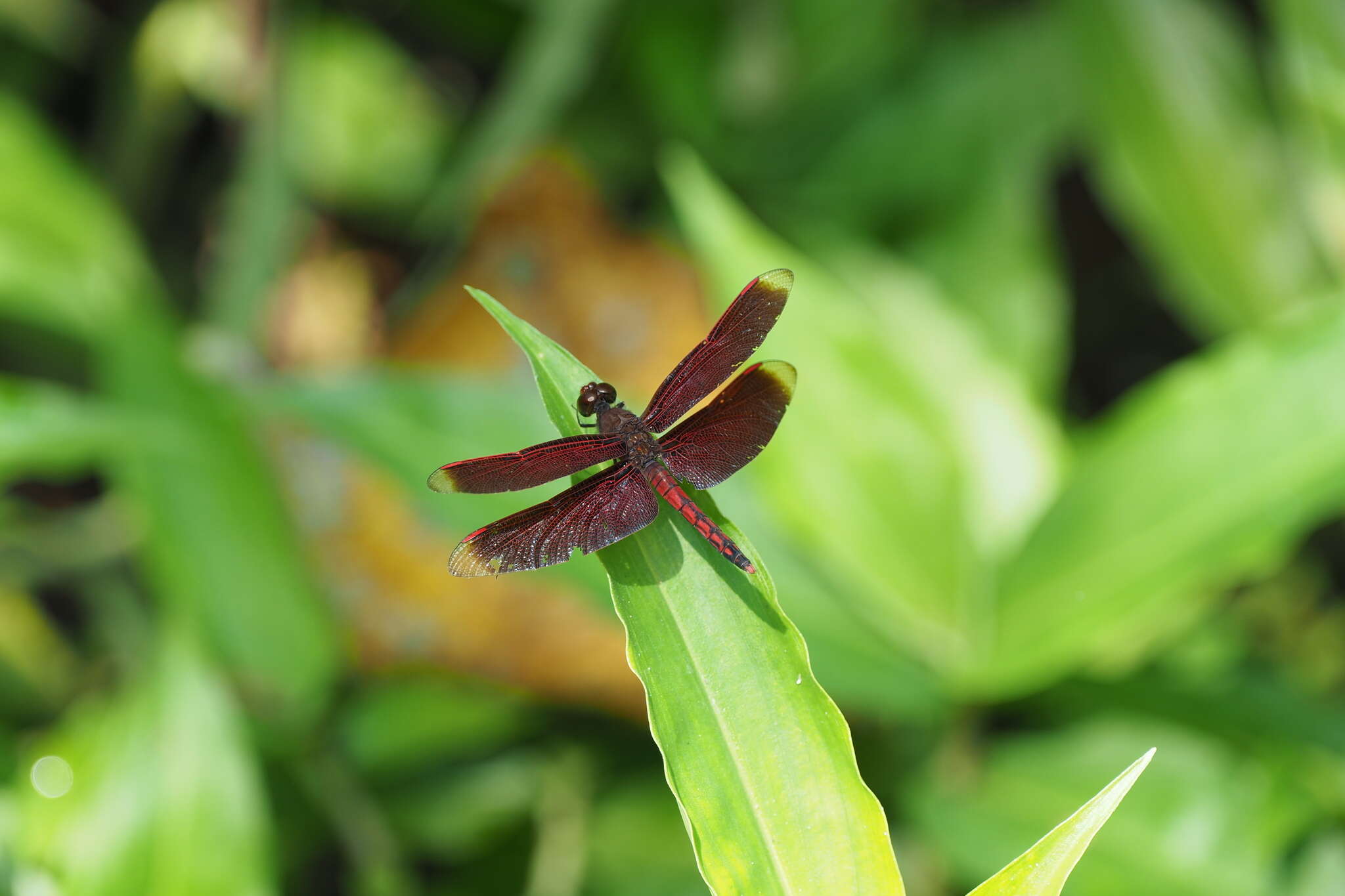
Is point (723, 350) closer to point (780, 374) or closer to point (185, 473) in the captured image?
point (780, 374)

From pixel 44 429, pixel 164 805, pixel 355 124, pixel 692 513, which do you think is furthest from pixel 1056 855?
pixel 355 124

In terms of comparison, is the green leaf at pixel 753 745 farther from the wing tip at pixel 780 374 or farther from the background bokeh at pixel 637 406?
the background bokeh at pixel 637 406

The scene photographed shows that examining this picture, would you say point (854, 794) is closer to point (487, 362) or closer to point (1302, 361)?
point (1302, 361)

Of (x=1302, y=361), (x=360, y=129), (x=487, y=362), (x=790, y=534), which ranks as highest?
(x=360, y=129)

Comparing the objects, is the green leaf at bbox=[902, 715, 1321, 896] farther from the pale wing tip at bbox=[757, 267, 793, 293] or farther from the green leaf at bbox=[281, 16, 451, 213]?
the green leaf at bbox=[281, 16, 451, 213]

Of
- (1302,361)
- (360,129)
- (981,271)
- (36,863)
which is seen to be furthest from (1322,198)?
(36,863)
